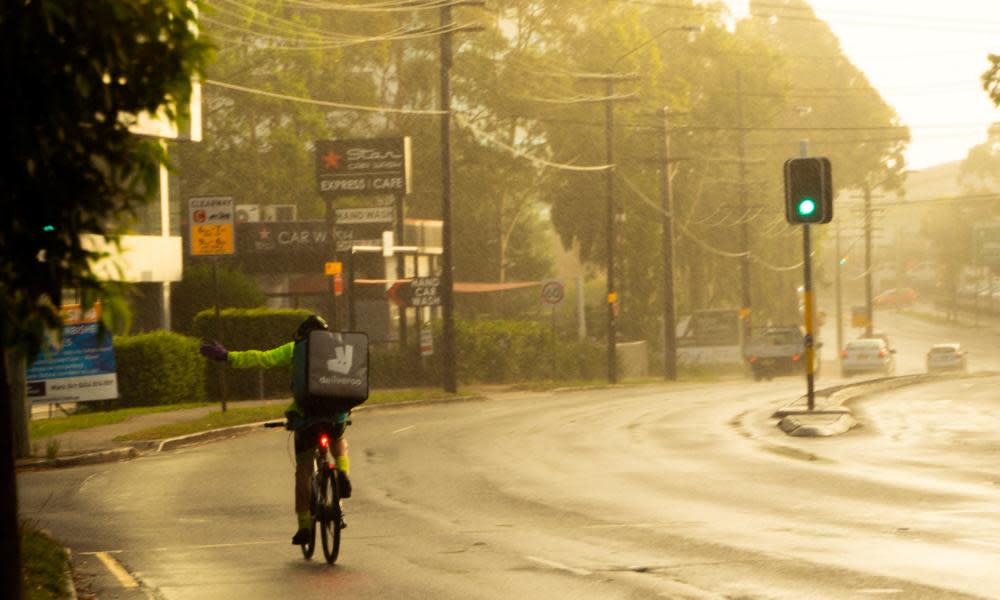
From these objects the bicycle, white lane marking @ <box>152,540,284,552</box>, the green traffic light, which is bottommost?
white lane marking @ <box>152,540,284,552</box>

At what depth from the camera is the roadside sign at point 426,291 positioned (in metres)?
45.2

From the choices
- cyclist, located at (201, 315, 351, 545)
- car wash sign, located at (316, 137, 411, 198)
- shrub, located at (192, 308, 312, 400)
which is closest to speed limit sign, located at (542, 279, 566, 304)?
car wash sign, located at (316, 137, 411, 198)

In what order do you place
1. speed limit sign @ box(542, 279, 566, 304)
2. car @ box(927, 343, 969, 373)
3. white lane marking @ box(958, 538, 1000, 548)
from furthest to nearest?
car @ box(927, 343, 969, 373) → speed limit sign @ box(542, 279, 566, 304) → white lane marking @ box(958, 538, 1000, 548)

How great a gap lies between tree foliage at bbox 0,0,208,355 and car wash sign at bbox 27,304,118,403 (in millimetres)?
19993

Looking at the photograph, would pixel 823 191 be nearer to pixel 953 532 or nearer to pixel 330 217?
pixel 953 532

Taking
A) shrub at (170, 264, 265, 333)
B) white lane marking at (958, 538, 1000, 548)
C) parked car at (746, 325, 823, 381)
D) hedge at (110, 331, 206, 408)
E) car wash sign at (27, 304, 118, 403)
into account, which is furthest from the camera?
parked car at (746, 325, 823, 381)

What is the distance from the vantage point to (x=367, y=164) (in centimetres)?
5125

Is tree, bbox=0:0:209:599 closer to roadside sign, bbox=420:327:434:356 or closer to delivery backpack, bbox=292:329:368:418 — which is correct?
delivery backpack, bbox=292:329:368:418

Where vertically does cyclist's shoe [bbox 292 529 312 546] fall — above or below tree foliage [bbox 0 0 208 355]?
below

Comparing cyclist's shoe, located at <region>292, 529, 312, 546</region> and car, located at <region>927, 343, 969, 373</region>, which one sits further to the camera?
car, located at <region>927, 343, 969, 373</region>

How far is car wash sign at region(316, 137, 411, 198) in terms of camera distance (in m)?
50.5

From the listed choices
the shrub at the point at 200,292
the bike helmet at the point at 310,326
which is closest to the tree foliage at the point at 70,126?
the bike helmet at the point at 310,326

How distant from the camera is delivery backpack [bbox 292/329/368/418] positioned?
40.0ft

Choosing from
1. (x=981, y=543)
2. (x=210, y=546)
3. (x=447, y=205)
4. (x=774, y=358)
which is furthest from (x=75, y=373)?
(x=774, y=358)
